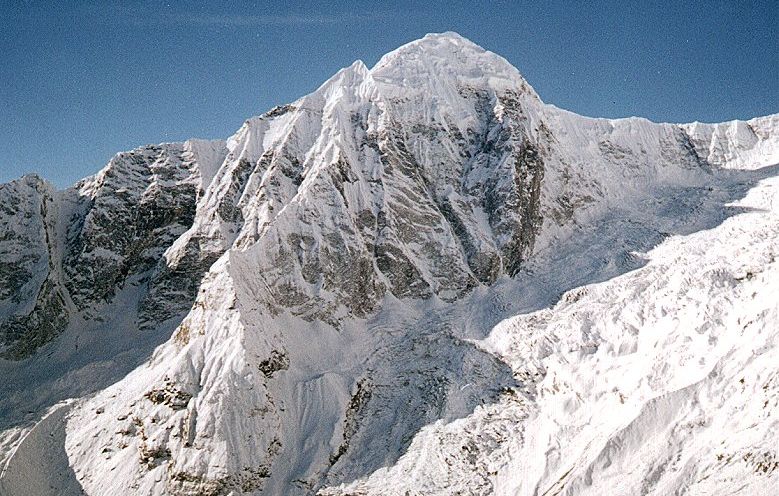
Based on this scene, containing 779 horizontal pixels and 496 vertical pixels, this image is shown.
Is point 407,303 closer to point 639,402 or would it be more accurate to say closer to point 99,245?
point 639,402

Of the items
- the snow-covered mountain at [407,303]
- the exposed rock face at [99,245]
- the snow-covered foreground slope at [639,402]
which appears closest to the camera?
the snow-covered foreground slope at [639,402]

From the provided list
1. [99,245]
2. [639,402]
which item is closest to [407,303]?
[639,402]

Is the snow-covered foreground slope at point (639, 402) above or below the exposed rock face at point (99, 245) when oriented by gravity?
below

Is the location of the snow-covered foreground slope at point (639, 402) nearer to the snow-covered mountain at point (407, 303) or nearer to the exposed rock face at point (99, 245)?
the snow-covered mountain at point (407, 303)

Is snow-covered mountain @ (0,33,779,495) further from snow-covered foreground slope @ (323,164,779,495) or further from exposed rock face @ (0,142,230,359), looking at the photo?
exposed rock face @ (0,142,230,359)

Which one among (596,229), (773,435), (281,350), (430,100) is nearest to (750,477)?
(773,435)

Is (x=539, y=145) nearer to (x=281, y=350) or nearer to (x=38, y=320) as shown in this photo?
(x=281, y=350)

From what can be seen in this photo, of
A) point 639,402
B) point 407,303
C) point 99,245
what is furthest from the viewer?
point 99,245

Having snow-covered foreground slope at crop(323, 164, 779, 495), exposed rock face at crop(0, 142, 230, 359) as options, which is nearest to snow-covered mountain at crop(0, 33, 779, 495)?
snow-covered foreground slope at crop(323, 164, 779, 495)

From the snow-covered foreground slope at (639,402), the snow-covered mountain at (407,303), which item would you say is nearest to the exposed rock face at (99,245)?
the snow-covered mountain at (407,303)
